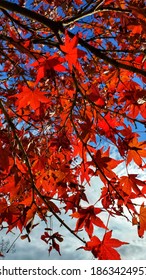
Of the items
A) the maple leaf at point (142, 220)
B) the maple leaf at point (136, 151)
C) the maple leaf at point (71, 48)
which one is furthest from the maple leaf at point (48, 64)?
the maple leaf at point (142, 220)

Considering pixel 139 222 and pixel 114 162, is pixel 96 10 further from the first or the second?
pixel 139 222

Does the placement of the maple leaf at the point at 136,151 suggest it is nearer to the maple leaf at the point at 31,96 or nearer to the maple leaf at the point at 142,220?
the maple leaf at the point at 142,220

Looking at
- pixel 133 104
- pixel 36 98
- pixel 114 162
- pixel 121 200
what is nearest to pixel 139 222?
pixel 121 200

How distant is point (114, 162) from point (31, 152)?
96cm

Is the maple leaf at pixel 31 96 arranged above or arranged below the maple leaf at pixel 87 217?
above

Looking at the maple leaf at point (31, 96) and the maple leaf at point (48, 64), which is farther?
the maple leaf at point (31, 96)

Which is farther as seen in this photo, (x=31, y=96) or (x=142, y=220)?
(x=31, y=96)

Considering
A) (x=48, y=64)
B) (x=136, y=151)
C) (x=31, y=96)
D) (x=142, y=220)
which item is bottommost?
(x=142, y=220)

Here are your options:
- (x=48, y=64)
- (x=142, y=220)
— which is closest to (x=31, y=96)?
(x=48, y=64)

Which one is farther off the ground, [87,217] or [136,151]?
[136,151]

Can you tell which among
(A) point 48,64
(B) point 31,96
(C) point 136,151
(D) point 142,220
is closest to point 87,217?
(D) point 142,220

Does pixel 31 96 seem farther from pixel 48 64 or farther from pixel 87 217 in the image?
pixel 87 217

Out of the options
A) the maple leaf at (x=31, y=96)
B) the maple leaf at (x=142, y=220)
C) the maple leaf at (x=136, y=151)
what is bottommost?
the maple leaf at (x=142, y=220)

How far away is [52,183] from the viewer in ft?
9.29
